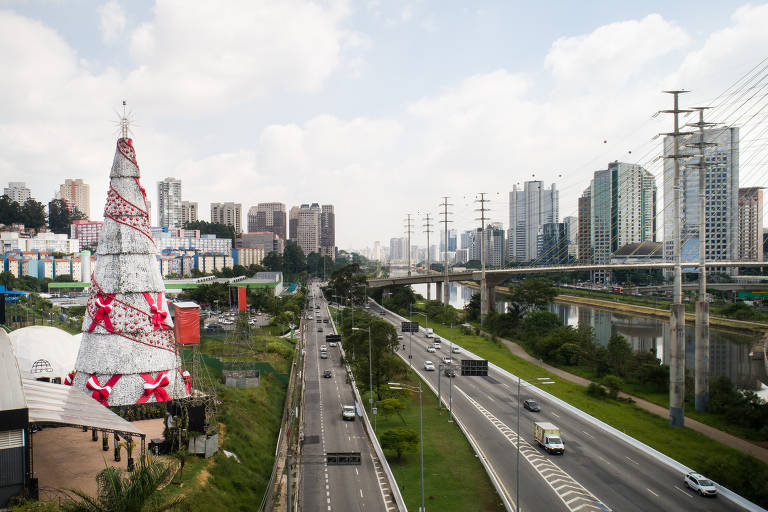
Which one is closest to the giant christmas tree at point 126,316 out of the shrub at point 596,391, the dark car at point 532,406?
the dark car at point 532,406

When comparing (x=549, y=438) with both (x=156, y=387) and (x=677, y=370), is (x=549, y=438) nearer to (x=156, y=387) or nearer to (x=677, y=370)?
(x=677, y=370)

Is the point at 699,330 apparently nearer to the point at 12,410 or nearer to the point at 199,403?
the point at 199,403

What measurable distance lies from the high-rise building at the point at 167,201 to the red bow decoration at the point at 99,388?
16993 centimetres

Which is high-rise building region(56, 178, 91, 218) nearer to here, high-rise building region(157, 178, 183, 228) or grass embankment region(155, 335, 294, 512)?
high-rise building region(157, 178, 183, 228)

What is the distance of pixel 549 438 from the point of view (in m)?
26.0

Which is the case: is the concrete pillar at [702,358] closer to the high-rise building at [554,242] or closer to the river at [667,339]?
the river at [667,339]

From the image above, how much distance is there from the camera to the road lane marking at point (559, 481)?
793 inches

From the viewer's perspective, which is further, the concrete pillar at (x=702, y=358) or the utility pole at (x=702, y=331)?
the concrete pillar at (x=702, y=358)

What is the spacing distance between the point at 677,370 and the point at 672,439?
411 centimetres

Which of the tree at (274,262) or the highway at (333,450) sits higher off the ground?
the tree at (274,262)


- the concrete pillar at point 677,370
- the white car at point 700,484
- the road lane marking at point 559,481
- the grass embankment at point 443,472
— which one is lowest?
the grass embankment at point 443,472

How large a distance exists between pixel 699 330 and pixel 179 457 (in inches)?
1249

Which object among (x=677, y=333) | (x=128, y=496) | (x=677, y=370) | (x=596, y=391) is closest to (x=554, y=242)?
(x=596, y=391)

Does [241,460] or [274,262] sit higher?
[274,262]
